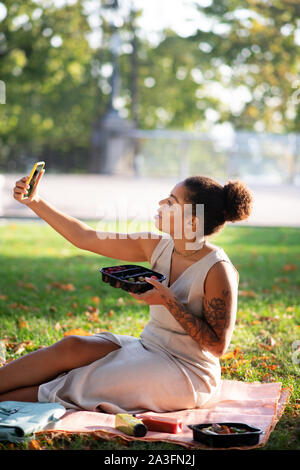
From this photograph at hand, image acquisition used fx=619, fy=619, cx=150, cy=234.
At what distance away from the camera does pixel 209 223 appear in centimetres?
350

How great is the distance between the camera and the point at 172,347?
3477mm

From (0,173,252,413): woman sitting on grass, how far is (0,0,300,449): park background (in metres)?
0.61

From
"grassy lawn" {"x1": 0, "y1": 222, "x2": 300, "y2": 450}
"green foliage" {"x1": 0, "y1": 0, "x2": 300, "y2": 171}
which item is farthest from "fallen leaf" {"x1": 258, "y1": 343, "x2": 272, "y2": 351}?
"green foliage" {"x1": 0, "y1": 0, "x2": 300, "y2": 171}

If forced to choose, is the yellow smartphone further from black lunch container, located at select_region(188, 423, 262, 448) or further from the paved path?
the paved path

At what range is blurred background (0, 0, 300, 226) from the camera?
702 inches

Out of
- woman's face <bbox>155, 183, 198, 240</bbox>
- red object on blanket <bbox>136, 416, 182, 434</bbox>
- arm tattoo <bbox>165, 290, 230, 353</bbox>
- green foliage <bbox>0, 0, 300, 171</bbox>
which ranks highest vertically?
green foliage <bbox>0, 0, 300, 171</bbox>

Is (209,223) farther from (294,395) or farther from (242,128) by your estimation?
(242,128)

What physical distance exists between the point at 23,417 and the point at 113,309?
3026 mm

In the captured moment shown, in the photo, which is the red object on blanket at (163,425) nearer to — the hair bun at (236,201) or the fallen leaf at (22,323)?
the hair bun at (236,201)

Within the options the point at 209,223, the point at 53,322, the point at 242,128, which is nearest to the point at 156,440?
the point at 209,223

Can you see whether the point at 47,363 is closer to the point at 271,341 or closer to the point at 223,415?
the point at 223,415

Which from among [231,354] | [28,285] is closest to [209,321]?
[231,354]

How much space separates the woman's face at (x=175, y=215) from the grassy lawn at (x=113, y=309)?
1.18 m

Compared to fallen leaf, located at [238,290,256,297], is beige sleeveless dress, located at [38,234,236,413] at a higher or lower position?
higher
